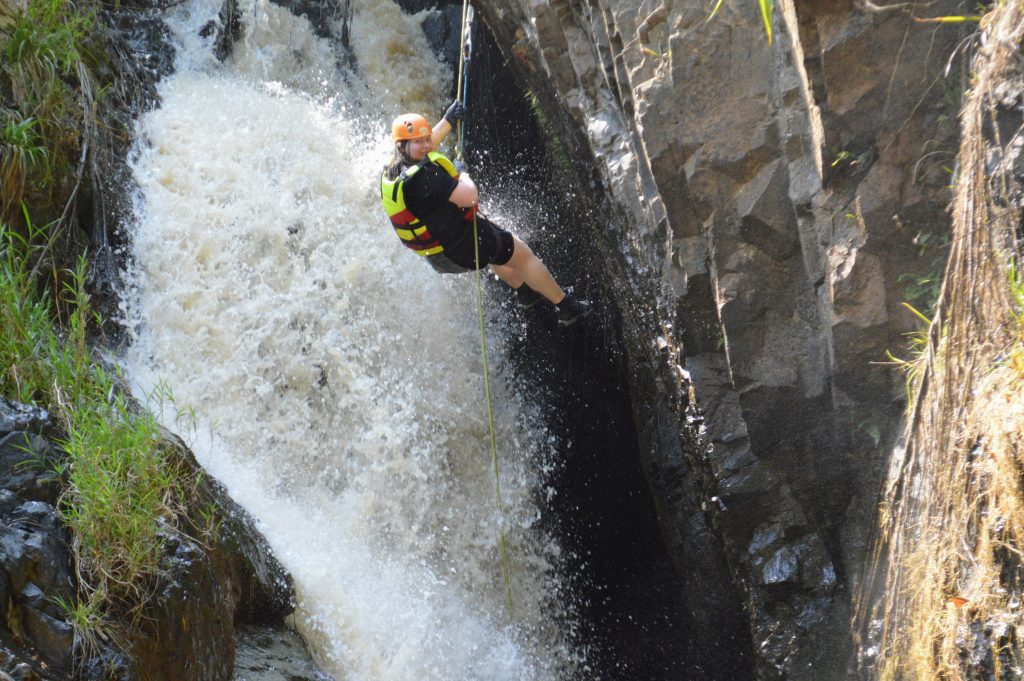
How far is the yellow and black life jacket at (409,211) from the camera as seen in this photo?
4.68m

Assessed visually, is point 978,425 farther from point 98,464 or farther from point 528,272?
point 98,464

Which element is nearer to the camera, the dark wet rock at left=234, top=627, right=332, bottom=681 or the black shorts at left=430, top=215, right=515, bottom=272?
the dark wet rock at left=234, top=627, right=332, bottom=681

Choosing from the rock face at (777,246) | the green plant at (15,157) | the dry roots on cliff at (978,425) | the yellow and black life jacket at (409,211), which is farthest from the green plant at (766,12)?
the green plant at (15,157)

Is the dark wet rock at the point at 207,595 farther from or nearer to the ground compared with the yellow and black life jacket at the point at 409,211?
nearer to the ground

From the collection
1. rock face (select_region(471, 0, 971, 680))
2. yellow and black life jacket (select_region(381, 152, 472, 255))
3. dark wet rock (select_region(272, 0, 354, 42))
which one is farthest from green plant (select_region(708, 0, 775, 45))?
dark wet rock (select_region(272, 0, 354, 42))

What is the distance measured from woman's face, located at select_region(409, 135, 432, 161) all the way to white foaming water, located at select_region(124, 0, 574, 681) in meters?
1.25

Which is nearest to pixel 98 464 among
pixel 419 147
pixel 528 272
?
pixel 419 147

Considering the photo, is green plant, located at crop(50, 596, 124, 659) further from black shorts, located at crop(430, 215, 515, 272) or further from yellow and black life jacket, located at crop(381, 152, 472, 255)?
black shorts, located at crop(430, 215, 515, 272)

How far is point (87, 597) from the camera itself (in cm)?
326

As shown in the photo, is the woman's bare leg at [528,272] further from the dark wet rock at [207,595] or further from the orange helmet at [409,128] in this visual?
the dark wet rock at [207,595]

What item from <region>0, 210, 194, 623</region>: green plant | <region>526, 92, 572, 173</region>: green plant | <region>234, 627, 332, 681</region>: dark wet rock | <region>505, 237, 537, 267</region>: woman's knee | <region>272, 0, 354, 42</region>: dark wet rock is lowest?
<region>234, 627, 332, 681</region>: dark wet rock

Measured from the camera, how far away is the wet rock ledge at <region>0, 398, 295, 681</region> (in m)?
3.11

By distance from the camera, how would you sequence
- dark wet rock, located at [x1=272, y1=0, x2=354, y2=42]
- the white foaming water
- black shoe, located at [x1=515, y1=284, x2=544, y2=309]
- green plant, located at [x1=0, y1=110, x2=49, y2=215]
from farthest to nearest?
dark wet rock, located at [x1=272, y1=0, x2=354, y2=42], black shoe, located at [x1=515, y1=284, x2=544, y2=309], green plant, located at [x1=0, y1=110, x2=49, y2=215], the white foaming water

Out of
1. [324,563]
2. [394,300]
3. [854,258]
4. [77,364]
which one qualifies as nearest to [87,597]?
[77,364]
